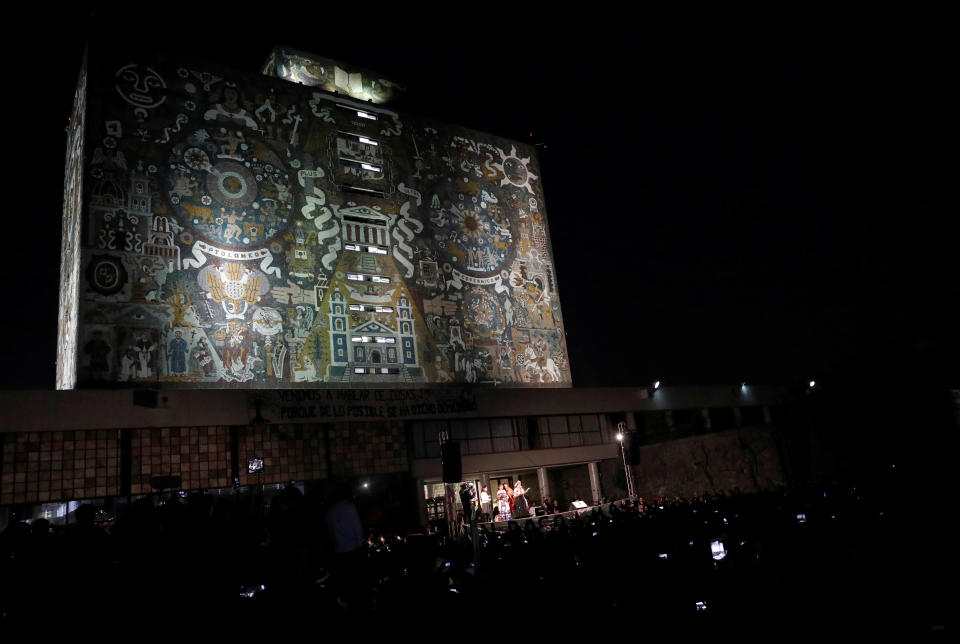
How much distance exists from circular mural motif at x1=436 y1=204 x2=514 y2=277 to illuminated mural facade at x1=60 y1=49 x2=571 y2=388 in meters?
0.06

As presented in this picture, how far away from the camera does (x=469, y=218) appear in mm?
22984

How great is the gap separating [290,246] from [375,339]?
3.65 m

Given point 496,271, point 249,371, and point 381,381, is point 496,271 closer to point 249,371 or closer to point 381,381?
point 381,381

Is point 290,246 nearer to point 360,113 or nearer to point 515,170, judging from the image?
point 360,113

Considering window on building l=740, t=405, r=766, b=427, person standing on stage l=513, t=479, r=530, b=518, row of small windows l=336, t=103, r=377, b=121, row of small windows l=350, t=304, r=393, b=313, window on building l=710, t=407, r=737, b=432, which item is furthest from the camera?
window on building l=740, t=405, r=766, b=427

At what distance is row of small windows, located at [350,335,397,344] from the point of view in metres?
19.4

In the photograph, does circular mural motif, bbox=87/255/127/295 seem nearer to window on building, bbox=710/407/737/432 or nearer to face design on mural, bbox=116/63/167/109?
face design on mural, bbox=116/63/167/109

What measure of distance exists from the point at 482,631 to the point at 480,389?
16324mm

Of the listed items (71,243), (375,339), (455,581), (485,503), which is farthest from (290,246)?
(455,581)

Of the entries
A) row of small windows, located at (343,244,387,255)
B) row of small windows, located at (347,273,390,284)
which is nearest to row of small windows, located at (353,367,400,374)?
row of small windows, located at (347,273,390,284)

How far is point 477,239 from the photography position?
22938 millimetres

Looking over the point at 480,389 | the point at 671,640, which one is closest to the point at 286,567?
the point at 671,640

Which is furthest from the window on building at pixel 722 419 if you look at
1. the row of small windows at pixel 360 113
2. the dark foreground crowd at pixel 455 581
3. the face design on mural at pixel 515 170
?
the dark foreground crowd at pixel 455 581

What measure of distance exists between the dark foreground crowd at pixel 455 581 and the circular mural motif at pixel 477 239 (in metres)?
16.2
